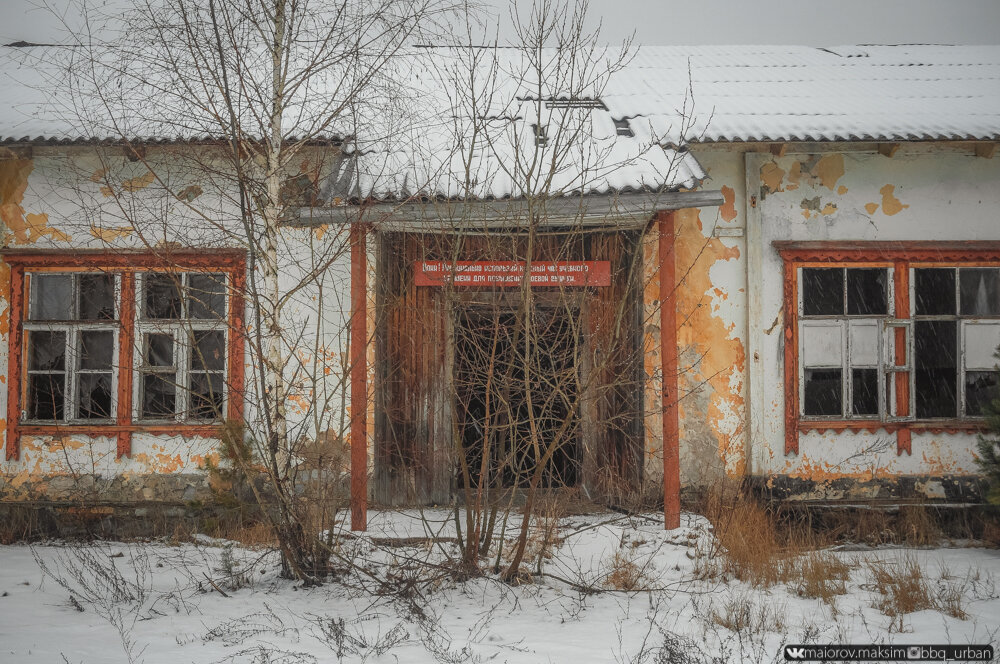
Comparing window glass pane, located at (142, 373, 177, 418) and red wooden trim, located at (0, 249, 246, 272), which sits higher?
red wooden trim, located at (0, 249, 246, 272)

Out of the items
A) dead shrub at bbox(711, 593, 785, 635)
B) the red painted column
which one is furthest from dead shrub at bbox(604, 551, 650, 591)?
the red painted column

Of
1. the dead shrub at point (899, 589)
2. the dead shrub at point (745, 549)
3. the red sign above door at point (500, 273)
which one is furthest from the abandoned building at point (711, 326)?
the dead shrub at point (899, 589)

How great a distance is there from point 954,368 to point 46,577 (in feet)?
24.1

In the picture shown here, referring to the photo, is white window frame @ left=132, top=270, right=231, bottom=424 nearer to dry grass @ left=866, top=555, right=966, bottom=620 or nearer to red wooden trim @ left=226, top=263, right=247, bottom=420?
red wooden trim @ left=226, top=263, right=247, bottom=420

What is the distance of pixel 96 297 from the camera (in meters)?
6.20

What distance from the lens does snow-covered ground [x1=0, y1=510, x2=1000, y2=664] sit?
135 inches

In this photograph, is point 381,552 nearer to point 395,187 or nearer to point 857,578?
point 395,187

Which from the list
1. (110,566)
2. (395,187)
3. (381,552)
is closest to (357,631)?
(381,552)

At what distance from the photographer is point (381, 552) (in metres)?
4.88

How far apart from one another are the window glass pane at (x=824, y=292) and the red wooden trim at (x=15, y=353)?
692 centimetres

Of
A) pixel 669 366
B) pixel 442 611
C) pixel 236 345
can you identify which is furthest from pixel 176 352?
pixel 669 366

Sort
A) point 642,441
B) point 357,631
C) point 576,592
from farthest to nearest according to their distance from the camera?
point 642,441 < point 576,592 < point 357,631

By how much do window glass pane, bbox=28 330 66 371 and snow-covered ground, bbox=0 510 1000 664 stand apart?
1.93 meters

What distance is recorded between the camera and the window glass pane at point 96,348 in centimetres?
619
